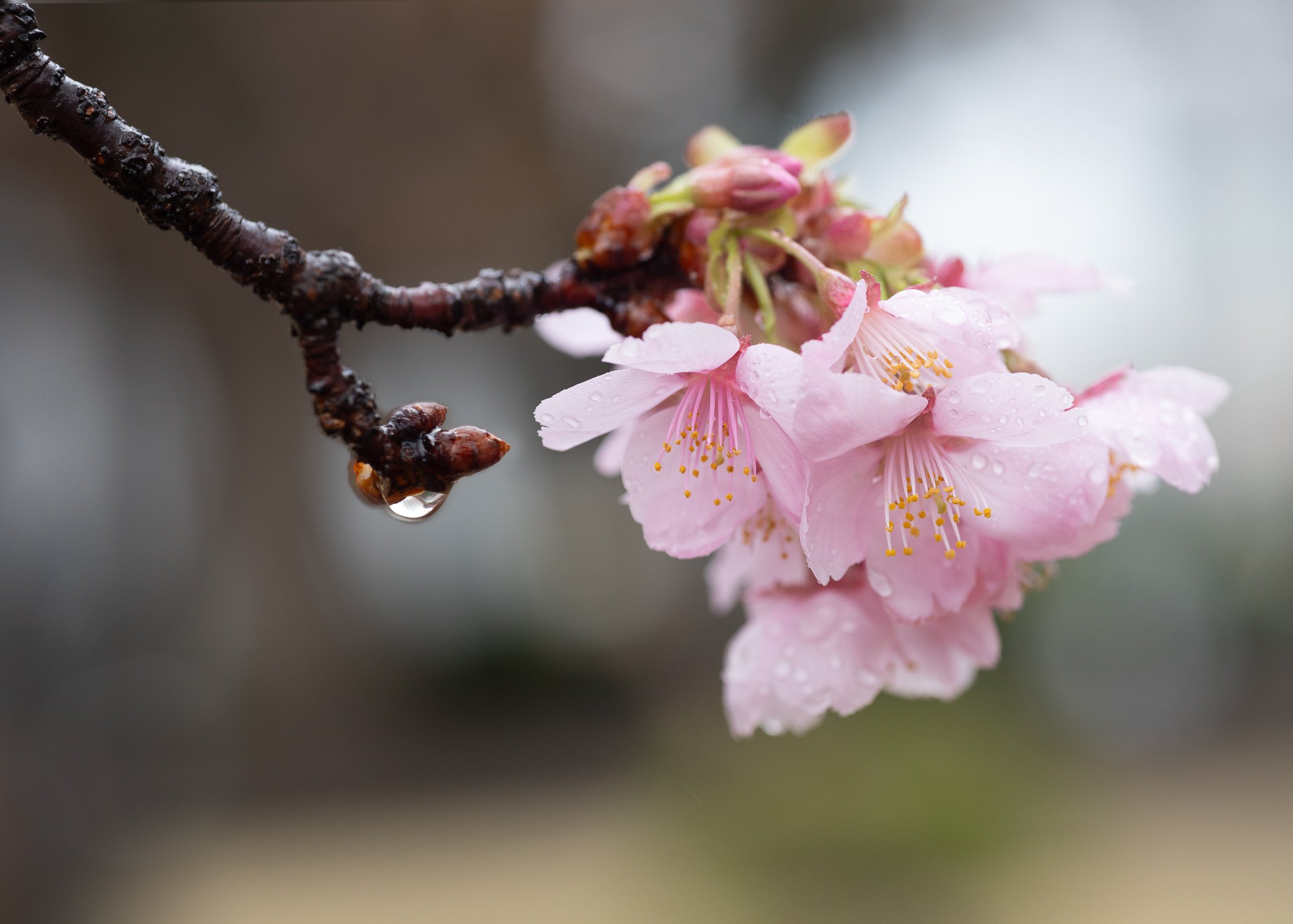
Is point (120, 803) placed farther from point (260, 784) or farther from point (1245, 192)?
point (1245, 192)

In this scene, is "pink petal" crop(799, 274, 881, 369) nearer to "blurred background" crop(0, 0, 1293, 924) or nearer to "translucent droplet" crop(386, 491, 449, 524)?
"translucent droplet" crop(386, 491, 449, 524)

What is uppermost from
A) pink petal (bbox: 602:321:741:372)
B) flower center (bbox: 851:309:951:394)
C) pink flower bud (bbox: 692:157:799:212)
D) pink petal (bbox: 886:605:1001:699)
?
pink flower bud (bbox: 692:157:799:212)

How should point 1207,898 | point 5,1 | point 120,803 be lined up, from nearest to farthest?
point 5,1 → point 1207,898 → point 120,803

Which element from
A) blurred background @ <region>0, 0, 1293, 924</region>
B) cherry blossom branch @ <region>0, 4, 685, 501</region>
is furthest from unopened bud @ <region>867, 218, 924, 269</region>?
blurred background @ <region>0, 0, 1293, 924</region>

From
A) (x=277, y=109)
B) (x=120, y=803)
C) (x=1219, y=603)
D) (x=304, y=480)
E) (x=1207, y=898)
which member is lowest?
(x=1207, y=898)

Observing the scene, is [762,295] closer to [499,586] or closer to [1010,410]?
[1010,410]

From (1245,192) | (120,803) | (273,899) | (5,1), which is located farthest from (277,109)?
(1245,192)
